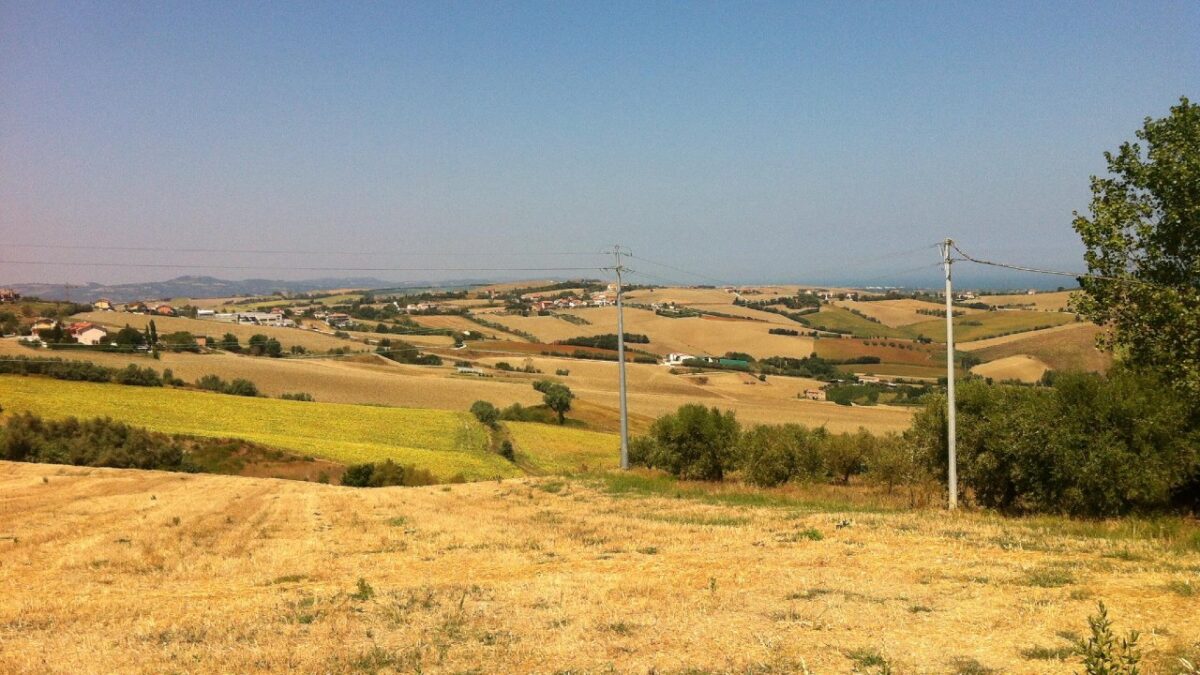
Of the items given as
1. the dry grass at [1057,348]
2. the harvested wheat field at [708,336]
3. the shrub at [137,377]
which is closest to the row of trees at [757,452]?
the shrub at [137,377]

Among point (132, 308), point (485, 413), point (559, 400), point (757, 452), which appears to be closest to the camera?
point (757, 452)

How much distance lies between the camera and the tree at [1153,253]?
22.6 m

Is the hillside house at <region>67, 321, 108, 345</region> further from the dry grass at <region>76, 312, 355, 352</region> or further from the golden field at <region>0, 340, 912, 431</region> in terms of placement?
the dry grass at <region>76, 312, 355, 352</region>

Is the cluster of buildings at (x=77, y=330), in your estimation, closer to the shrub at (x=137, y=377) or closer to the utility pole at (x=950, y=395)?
the shrub at (x=137, y=377)

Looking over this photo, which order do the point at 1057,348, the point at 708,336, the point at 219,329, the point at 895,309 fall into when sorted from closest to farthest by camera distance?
the point at 1057,348
the point at 219,329
the point at 708,336
the point at 895,309

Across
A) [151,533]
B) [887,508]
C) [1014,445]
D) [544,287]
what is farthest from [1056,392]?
[544,287]

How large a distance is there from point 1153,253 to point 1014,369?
59140 mm

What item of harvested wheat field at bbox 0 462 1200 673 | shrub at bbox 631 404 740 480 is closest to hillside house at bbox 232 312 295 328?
shrub at bbox 631 404 740 480

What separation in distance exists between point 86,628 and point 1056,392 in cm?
2493

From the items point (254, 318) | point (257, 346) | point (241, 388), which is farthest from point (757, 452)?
point (254, 318)

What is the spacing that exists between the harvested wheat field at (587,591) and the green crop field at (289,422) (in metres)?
23.1

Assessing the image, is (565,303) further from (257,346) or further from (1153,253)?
(1153,253)

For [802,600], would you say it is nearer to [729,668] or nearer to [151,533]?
[729,668]

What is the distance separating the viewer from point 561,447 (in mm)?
60250
